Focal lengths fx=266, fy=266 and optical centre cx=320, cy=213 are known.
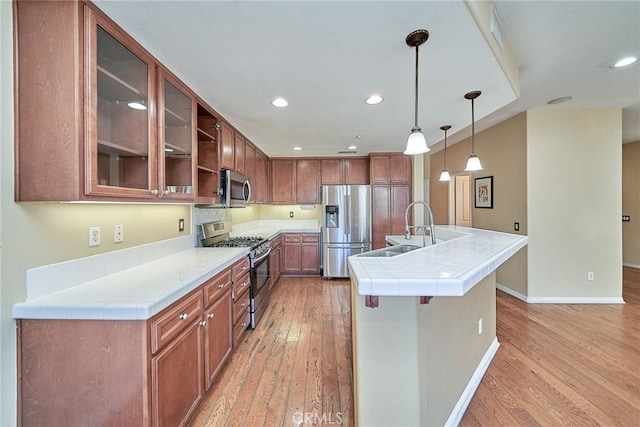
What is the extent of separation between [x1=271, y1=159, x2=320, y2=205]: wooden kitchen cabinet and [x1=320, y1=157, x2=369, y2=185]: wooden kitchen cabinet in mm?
154

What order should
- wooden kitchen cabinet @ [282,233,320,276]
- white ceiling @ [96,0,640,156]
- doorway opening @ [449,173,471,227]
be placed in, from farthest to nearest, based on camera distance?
doorway opening @ [449,173,471,227]
wooden kitchen cabinet @ [282,233,320,276]
white ceiling @ [96,0,640,156]

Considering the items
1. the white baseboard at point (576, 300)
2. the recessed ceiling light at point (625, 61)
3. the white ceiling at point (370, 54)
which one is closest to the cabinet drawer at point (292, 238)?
the white ceiling at point (370, 54)

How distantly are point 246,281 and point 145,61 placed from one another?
6.38ft

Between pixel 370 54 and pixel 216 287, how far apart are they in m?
1.90

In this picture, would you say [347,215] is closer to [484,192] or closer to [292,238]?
[292,238]

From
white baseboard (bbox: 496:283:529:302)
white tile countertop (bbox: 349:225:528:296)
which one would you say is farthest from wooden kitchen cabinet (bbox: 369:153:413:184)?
white tile countertop (bbox: 349:225:528:296)

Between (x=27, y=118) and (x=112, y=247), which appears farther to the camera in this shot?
(x=112, y=247)

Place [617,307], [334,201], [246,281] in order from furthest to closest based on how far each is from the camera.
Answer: [334,201]
[617,307]
[246,281]

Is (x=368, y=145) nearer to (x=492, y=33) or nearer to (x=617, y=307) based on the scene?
(x=492, y=33)

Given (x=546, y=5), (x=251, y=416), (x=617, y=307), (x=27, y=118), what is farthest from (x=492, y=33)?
(x=617, y=307)

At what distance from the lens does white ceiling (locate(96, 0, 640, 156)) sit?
1.32 m

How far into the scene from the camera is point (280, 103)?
246 cm

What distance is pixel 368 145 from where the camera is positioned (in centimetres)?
423

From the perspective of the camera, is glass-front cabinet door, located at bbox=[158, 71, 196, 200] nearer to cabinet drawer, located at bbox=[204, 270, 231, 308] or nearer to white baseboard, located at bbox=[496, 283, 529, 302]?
cabinet drawer, located at bbox=[204, 270, 231, 308]
